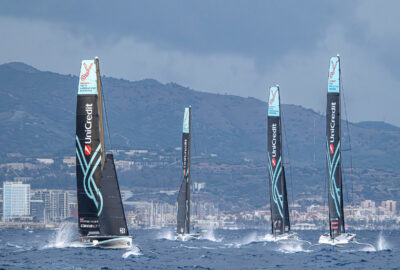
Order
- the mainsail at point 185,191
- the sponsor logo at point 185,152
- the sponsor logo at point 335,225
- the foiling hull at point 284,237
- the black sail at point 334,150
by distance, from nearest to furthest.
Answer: the black sail at point 334,150 → the sponsor logo at point 335,225 → the foiling hull at point 284,237 → the mainsail at point 185,191 → the sponsor logo at point 185,152

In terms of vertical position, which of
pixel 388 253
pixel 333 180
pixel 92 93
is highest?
pixel 92 93

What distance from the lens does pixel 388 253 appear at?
6875 cm

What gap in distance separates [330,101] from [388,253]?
11.6 meters

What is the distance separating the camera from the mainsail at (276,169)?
77.7 m

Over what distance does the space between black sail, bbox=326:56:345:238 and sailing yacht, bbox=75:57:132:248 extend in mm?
16307

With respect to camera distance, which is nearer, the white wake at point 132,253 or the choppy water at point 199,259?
the choppy water at point 199,259

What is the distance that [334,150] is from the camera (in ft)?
216

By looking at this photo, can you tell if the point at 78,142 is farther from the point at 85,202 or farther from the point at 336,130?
the point at 336,130

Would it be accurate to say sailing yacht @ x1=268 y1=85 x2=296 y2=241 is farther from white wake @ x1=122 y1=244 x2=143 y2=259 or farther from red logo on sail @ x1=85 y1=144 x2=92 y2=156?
red logo on sail @ x1=85 y1=144 x2=92 y2=156

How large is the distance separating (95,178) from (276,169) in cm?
2477

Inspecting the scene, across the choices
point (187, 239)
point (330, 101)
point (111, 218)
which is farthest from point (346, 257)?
point (187, 239)

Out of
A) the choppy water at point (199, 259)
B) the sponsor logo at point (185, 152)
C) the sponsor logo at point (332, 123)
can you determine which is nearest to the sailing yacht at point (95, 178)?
the choppy water at point (199, 259)

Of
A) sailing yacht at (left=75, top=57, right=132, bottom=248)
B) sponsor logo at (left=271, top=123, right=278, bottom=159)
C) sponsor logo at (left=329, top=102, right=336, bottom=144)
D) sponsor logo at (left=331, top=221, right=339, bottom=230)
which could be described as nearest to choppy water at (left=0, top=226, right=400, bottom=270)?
sailing yacht at (left=75, top=57, right=132, bottom=248)

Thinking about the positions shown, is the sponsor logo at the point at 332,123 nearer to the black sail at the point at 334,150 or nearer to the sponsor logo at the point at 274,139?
the black sail at the point at 334,150
